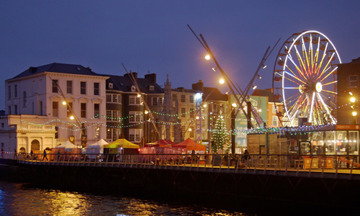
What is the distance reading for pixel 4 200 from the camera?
4800 centimetres

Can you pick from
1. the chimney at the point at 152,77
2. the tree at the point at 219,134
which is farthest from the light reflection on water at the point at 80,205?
the chimney at the point at 152,77

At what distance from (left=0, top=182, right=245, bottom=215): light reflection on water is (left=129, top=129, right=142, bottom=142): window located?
4281 centimetres

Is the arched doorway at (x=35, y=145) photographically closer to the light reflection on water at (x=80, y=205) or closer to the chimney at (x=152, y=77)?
the chimney at (x=152, y=77)

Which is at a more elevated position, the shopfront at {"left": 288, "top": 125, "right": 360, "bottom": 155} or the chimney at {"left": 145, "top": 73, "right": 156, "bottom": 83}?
the chimney at {"left": 145, "top": 73, "right": 156, "bottom": 83}

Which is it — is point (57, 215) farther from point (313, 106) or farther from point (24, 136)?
point (24, 136)

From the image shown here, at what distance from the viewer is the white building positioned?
289 feet

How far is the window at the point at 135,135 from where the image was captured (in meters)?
97.2

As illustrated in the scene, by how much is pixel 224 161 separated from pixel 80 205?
12.2 metres

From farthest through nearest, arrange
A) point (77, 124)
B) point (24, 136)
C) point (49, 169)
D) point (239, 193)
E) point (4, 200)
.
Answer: point (77, 124), point (24, 136), point (49, 169), point (4, 200), point (239, 193)

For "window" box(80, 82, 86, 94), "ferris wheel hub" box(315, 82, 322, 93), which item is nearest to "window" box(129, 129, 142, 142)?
"window" box(80, 82, 86, 94)

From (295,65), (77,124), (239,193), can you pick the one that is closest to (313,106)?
(295,65)

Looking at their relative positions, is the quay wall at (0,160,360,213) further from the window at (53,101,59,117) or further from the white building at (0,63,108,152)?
the window at (53,101,59,117)

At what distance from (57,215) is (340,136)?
22140mm

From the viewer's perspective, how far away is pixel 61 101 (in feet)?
295
